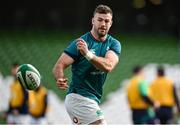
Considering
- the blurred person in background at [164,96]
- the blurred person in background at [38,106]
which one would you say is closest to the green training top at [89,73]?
the blurred person in background at [38,106]

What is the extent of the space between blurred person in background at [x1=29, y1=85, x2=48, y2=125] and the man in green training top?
8.72 m

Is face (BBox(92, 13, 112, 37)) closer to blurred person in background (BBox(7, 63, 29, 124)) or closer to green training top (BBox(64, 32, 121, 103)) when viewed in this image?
green training top (BBox(64, 32, 121, 103))

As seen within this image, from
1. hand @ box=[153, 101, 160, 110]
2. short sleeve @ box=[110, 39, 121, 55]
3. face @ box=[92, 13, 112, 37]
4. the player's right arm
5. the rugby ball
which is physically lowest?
hand @ box=[153, 101, 160, 110]

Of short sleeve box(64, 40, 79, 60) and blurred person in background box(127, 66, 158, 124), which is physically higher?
short sleeve box(64, 40, 79, 60)

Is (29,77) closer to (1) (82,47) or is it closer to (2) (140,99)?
(1) (82,47)

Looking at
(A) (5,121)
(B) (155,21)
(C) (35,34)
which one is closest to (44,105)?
(A) (5,121)

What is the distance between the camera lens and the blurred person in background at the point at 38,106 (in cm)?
1720

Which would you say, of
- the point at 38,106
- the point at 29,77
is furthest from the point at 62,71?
the point at 38,106

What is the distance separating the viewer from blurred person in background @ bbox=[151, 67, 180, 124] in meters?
17.4

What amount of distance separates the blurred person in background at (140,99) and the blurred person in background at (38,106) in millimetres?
2222

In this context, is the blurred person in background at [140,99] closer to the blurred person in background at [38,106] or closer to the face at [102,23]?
the blurred person in background at [38,106]

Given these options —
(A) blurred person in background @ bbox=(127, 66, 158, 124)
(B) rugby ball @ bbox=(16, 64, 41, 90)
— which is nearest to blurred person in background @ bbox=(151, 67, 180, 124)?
(A) blurred person in background @ bbox=(127, 66, 158, 124)

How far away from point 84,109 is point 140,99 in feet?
27.9

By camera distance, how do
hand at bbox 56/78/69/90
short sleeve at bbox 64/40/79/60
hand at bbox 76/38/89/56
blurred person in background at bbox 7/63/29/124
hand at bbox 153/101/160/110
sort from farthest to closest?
1. blurred person in background at bbox 7/63/29/124
2. hand at bbox 153/101/160/110
3. short sleeve at bbox 64/40/79/60
4. hand at bbox 56/78/69/90
5. hand at bbox 76/38/89/56
